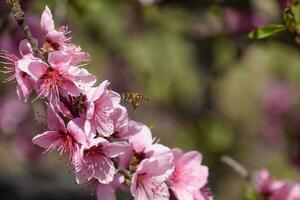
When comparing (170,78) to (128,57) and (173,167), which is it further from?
(173,167)

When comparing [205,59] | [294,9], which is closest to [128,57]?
[205,59]

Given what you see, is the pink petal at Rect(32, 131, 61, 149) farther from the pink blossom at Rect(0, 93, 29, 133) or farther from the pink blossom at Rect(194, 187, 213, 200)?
the pink blossom at Rect(0, 93, 29, 133)

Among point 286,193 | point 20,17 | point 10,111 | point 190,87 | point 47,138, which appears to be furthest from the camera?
point 190,87

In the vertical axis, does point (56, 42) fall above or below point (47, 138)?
above

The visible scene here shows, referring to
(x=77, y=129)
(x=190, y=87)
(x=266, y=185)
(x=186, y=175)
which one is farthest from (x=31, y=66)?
(x=190, y=87)

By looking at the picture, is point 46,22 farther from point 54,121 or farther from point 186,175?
point 186,175

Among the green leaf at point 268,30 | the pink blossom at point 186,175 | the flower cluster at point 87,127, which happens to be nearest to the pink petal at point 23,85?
the flower cluster at point 87,127

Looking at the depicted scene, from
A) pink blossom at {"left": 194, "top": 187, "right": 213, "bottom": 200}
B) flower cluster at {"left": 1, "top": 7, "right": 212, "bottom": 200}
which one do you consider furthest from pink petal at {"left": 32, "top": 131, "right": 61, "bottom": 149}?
pink blossom at {"left": 194, "top": 187, "right": 213, "bottom": 200}
